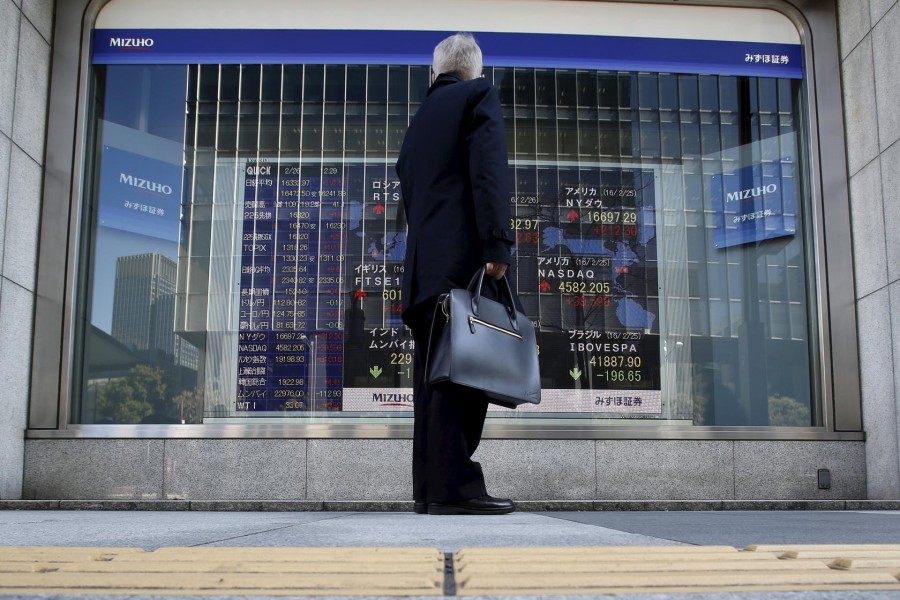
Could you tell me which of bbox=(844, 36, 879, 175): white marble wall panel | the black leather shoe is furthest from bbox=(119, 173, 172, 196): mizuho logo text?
bbox=(844, 36, 879, 175): white marble wall panel

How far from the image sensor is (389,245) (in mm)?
7770

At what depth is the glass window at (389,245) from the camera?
751cm

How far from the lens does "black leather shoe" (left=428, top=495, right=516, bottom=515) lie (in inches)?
154

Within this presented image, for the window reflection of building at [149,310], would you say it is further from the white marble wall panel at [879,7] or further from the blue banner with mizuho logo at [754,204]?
the white marble wall panel at [879,7]

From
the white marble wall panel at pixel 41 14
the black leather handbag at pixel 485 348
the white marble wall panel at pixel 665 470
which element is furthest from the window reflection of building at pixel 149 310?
the black leather handbag at pixel 485 348

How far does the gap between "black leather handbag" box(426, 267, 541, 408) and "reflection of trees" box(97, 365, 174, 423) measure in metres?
3.88

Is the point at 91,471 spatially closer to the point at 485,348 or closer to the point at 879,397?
the point at 485,348

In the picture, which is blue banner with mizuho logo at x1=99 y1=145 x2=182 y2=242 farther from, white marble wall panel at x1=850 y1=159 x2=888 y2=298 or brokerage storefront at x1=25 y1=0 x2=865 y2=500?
white marble wall panel at x1=850 y1=159 x2=888 y2=298

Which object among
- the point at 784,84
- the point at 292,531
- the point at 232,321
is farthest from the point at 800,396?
the point at 292,531

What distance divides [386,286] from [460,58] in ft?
11.3

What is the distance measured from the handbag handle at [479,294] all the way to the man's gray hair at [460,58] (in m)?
0.99

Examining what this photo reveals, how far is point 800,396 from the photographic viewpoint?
7.62 m

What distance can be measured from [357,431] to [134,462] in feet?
5.23

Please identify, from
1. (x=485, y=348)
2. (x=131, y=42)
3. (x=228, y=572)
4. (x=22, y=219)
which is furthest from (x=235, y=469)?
(x=228, y=572)
